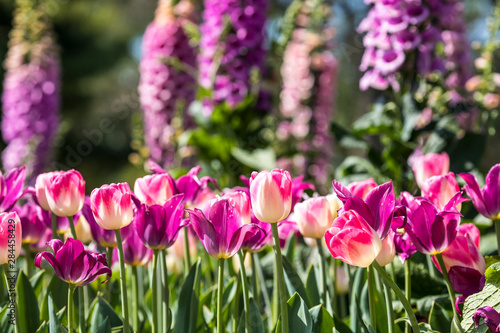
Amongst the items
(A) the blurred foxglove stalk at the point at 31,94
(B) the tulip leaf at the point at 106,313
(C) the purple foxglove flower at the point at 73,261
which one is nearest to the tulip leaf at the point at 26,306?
(B) the tulip leaf at the point at 106,313

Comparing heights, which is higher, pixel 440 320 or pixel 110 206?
pixel 110 206

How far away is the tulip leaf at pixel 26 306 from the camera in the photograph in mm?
920

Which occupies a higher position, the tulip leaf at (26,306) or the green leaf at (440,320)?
the tulip leaf at (26,306)

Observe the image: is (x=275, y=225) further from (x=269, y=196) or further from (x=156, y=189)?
(x=156, y=189)

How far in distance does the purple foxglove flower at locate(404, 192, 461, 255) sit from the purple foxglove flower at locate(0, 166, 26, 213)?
68 cm

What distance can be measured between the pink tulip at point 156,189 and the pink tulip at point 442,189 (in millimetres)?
427

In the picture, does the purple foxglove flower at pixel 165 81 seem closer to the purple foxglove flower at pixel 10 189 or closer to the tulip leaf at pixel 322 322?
the purple foxglove flower at pixel 10 189

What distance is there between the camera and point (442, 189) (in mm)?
852

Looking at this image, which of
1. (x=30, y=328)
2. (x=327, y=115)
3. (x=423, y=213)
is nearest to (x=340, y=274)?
(x=423, y=213)

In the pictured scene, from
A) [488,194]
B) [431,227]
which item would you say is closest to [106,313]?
[431,227]

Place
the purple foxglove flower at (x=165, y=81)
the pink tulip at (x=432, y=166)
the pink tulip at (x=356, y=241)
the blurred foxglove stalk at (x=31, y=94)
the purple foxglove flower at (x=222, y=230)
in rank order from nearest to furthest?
the pink tulip at (x=356, y=241) → the purple foxglove flower at (x=222, y=230) → the pink tulip at (x=432, y=166) → the purple foxglove flower at (x=165, y=81) → the blurred foxglove stalk at (x=31, y=94)

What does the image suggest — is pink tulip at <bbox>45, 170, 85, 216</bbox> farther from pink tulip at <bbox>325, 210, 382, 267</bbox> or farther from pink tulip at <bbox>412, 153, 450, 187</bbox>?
pink tulip at <bbox>412, 153, 450, 187</bbox>

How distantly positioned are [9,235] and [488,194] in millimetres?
726

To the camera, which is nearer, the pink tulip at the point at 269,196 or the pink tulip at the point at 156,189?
the pink tulip at the point at 269,196
